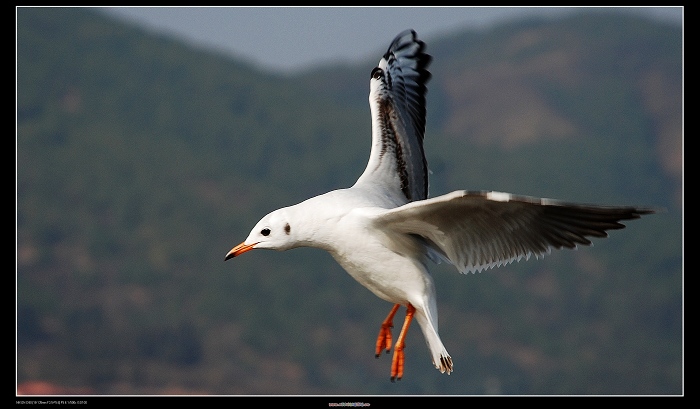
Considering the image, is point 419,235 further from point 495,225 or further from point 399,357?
point 399,357

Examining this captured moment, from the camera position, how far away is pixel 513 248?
8109mm

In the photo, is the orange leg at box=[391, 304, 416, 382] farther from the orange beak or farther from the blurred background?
the blurred background

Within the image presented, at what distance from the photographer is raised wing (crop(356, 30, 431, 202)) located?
9.61m

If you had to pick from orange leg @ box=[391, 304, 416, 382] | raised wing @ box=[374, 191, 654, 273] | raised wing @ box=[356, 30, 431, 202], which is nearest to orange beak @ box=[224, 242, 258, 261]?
raised wing @ box=[374, 191, 654, 273]

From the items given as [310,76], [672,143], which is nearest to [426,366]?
[672,143]

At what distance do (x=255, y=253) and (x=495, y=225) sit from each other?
81.7 meters

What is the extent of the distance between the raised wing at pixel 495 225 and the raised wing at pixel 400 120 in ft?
4.43

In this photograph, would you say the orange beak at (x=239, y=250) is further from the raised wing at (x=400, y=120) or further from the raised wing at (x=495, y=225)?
the raised wing at (x=400, y=120)

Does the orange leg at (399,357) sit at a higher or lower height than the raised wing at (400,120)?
lower

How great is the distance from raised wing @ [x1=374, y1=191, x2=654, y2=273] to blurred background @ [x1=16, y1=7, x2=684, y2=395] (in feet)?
192

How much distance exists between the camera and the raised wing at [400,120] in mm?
9609

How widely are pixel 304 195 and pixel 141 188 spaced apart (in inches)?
564

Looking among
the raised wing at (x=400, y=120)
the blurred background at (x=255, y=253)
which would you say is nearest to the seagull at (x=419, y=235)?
the raised wing at (x=400, y=120)

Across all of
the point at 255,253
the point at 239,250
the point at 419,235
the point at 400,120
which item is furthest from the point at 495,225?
the point at 255,253
